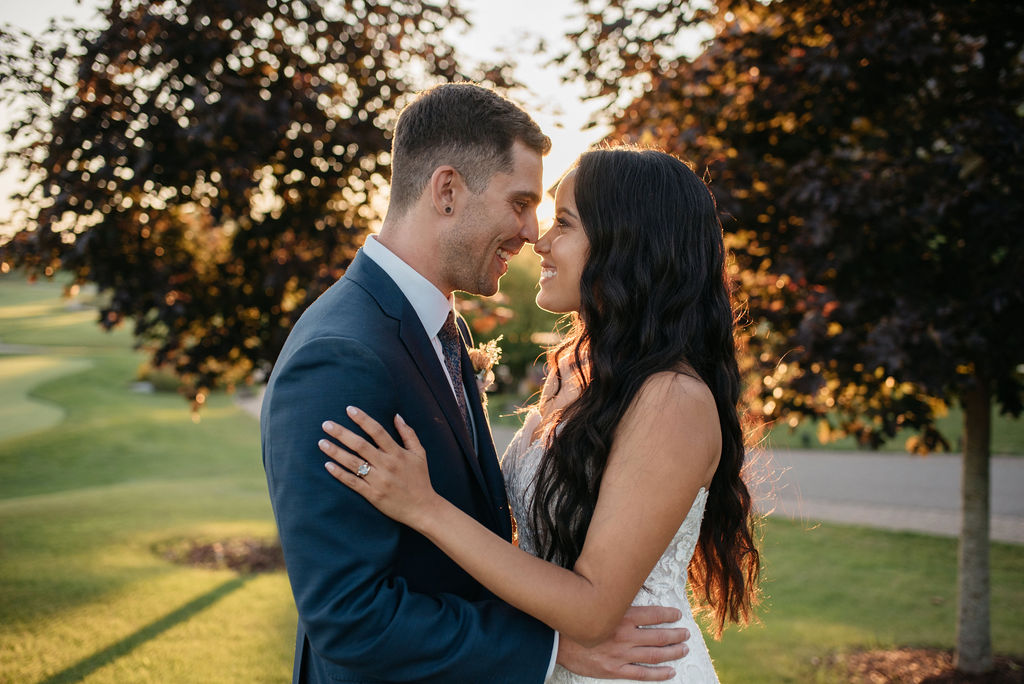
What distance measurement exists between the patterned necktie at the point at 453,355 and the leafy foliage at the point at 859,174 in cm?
190

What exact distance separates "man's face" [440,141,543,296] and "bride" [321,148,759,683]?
131 mm

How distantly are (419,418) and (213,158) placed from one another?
376 centimetres

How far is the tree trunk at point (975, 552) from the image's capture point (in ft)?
18.0

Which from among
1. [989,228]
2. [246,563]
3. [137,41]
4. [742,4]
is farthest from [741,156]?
[246,563]

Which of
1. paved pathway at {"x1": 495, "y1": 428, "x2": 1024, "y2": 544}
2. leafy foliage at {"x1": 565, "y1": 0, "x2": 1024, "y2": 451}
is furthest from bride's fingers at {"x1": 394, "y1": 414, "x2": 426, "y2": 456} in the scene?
paved pathway at {"x1": 495, "y1": 428, "x2": 1024, "y2": 544}

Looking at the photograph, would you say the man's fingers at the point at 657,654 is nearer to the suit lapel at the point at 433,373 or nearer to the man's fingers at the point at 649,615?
the man's fingers at the point at 649,615

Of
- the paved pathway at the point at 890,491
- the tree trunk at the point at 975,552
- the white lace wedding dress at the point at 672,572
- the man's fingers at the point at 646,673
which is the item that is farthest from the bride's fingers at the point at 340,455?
the paved pathway at the point at 890,491

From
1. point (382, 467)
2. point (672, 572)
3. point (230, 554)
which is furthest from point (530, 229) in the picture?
point (230, 554)

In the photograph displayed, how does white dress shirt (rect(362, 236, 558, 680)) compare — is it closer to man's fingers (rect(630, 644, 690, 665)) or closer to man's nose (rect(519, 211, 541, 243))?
man's nose (rect(519, 211, 541, 243))

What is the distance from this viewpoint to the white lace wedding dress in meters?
2.42

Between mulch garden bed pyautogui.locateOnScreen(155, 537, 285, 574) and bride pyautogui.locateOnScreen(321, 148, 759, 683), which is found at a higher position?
bride pyautogui.locateOnScreen(321, 148, 759, 683)

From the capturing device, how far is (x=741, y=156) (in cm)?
471

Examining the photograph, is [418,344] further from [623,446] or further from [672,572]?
[672,572]

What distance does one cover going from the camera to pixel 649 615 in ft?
7.64
